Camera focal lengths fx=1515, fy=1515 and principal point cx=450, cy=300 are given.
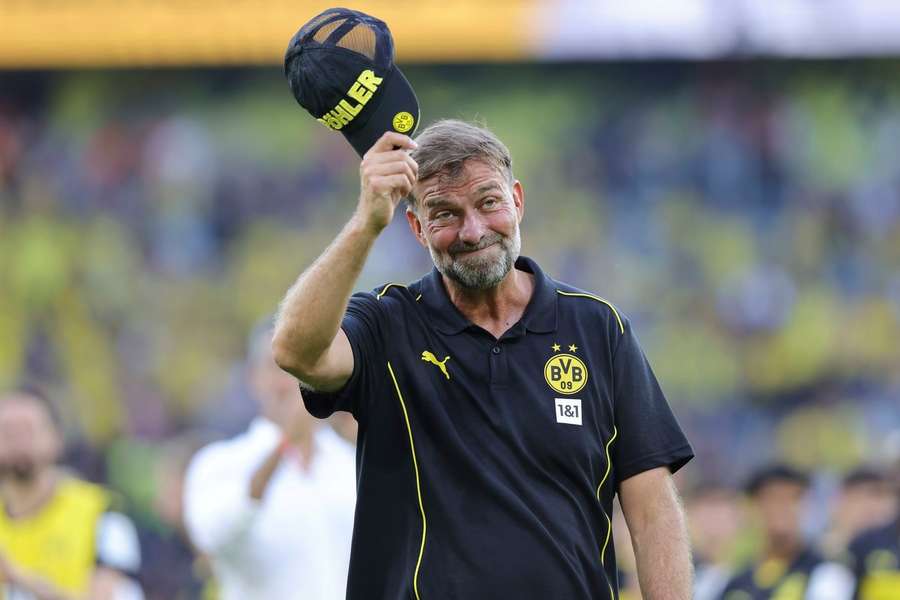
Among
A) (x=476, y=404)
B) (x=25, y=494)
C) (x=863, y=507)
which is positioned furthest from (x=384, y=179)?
(x=863, y=507)

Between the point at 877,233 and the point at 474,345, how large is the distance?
1299 centimetres

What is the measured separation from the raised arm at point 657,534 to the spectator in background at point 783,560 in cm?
526

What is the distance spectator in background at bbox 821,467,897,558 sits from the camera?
31.2ft

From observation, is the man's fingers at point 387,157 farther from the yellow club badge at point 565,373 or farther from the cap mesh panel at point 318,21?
the yellow club badge at point 565,373

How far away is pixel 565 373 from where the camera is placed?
3920 mm

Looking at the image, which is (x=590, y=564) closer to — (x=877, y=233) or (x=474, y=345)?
(x=474, y=345)

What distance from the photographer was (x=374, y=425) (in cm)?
389

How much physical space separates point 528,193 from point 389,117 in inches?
487

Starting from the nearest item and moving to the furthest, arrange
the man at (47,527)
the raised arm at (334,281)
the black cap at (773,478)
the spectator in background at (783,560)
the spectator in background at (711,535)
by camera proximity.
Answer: the raised arm at (334,281) → the man at (47,527) → the spectator in background at (783,560) → the black cap at (773,478) → the spectator in background at (711,535)

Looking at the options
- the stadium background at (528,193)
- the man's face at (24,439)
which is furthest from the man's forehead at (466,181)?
the stadium background at (528,193)

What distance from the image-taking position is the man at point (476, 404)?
371 cm

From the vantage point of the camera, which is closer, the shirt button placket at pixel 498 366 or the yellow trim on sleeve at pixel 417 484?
the yellow trim on sleeve at pixel 417 484

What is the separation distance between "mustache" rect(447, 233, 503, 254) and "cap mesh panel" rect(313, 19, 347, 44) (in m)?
0.62

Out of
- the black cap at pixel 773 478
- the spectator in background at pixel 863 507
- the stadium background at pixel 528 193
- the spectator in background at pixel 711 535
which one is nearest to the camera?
the spectator in background at pixel 863 507
